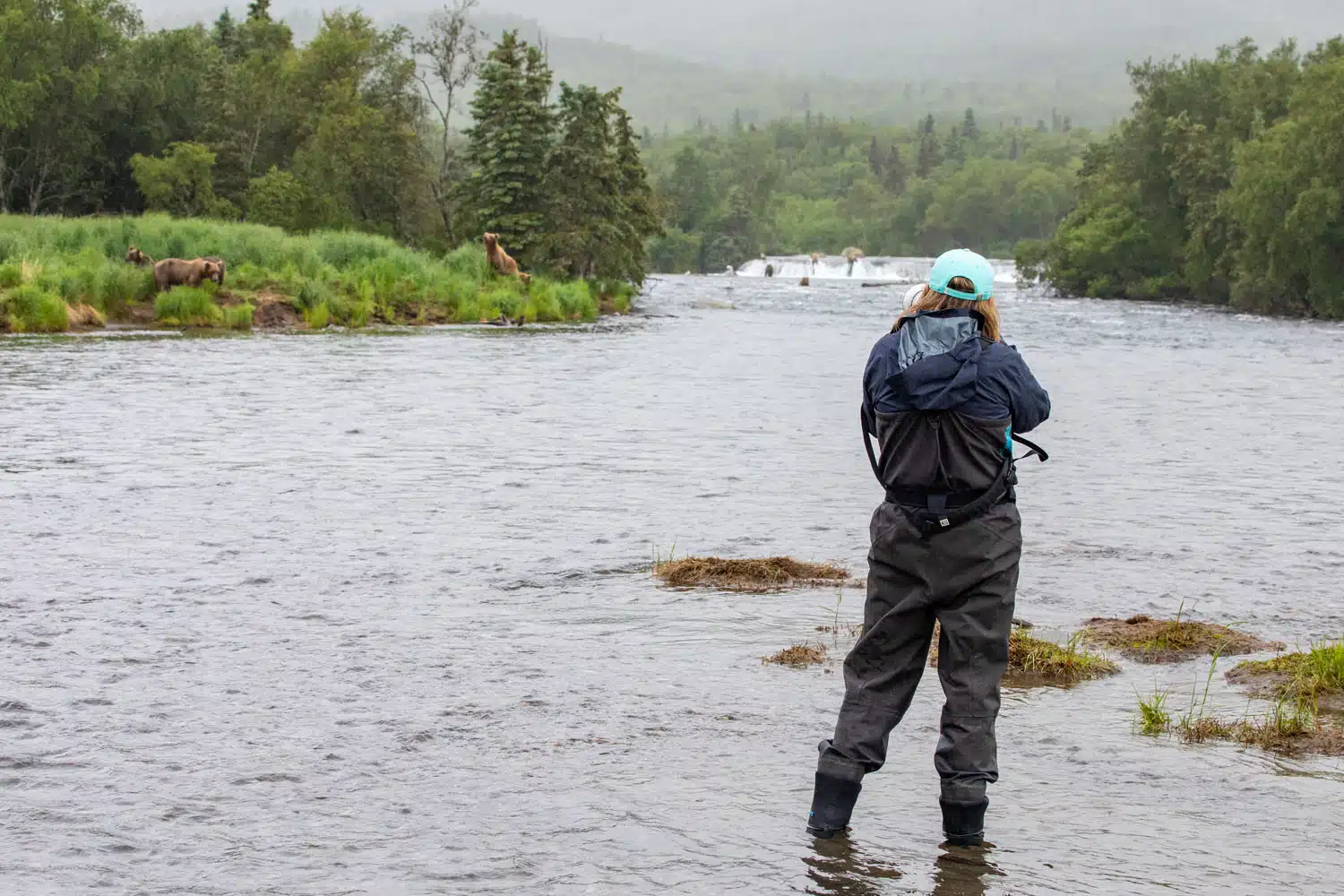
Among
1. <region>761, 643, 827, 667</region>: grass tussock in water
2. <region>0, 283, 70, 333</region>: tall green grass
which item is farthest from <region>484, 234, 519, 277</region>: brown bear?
<region>761, 643, 827, 667</region>: grass tussock in water

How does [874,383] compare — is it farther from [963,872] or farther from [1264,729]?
[1264,729]

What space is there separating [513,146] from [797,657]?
51547 millimetres

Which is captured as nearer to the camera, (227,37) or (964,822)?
(964,822)

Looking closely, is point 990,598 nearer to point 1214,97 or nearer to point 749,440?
point 749,440

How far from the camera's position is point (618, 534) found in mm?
12055

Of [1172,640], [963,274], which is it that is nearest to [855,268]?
[1172,640]

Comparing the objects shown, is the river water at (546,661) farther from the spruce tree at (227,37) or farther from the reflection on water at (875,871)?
the spruce tree at (227,37)

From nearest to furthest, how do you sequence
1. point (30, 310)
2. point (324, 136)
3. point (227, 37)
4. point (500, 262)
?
point (30, 310) → point (500, 262) → point (324, 136) → point (227, 37)

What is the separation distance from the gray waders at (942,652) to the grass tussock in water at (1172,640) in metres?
3.13

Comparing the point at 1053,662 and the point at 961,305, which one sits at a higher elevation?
the point at 961,305

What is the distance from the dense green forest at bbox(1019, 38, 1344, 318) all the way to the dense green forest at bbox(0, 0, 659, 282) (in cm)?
2575

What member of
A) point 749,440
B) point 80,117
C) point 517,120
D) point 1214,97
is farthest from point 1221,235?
point 749,440

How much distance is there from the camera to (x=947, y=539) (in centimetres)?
543

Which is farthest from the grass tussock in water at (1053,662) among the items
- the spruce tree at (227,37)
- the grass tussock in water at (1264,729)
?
the spruce tree at (227,37)
